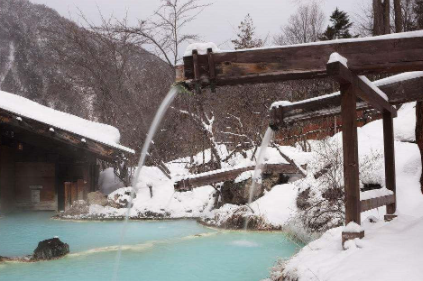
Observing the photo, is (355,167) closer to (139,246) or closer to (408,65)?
(408,65)

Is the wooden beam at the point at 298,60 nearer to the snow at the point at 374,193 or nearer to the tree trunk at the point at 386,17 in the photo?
the snow at the point at 374,193

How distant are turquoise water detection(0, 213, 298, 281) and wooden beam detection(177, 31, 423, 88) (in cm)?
444

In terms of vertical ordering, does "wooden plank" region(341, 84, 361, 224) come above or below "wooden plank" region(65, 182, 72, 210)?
above

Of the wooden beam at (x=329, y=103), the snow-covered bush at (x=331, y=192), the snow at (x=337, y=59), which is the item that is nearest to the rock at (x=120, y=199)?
the snow-covered bush at (x=331, y=192)

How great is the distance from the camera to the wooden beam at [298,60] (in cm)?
449

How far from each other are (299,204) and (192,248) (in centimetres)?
347

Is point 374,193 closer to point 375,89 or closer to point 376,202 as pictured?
point 376,202

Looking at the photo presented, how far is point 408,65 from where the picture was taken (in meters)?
4.48

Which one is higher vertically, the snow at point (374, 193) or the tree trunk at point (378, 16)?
the tree trunk at point (378, 16)

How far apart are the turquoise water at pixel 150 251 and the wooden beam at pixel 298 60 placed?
4441 mm

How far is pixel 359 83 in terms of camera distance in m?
4.92

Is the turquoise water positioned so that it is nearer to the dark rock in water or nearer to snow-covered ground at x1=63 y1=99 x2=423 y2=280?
the dark rock in water

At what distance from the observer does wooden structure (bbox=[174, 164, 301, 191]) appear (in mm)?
13906

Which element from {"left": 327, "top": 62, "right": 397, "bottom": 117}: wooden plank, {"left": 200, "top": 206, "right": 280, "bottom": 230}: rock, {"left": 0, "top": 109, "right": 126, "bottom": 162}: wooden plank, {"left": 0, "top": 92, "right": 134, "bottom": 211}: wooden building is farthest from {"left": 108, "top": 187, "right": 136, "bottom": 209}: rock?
{"left": 327, "top": 62, "right": 397, "bottom": 117}: wooden plank
